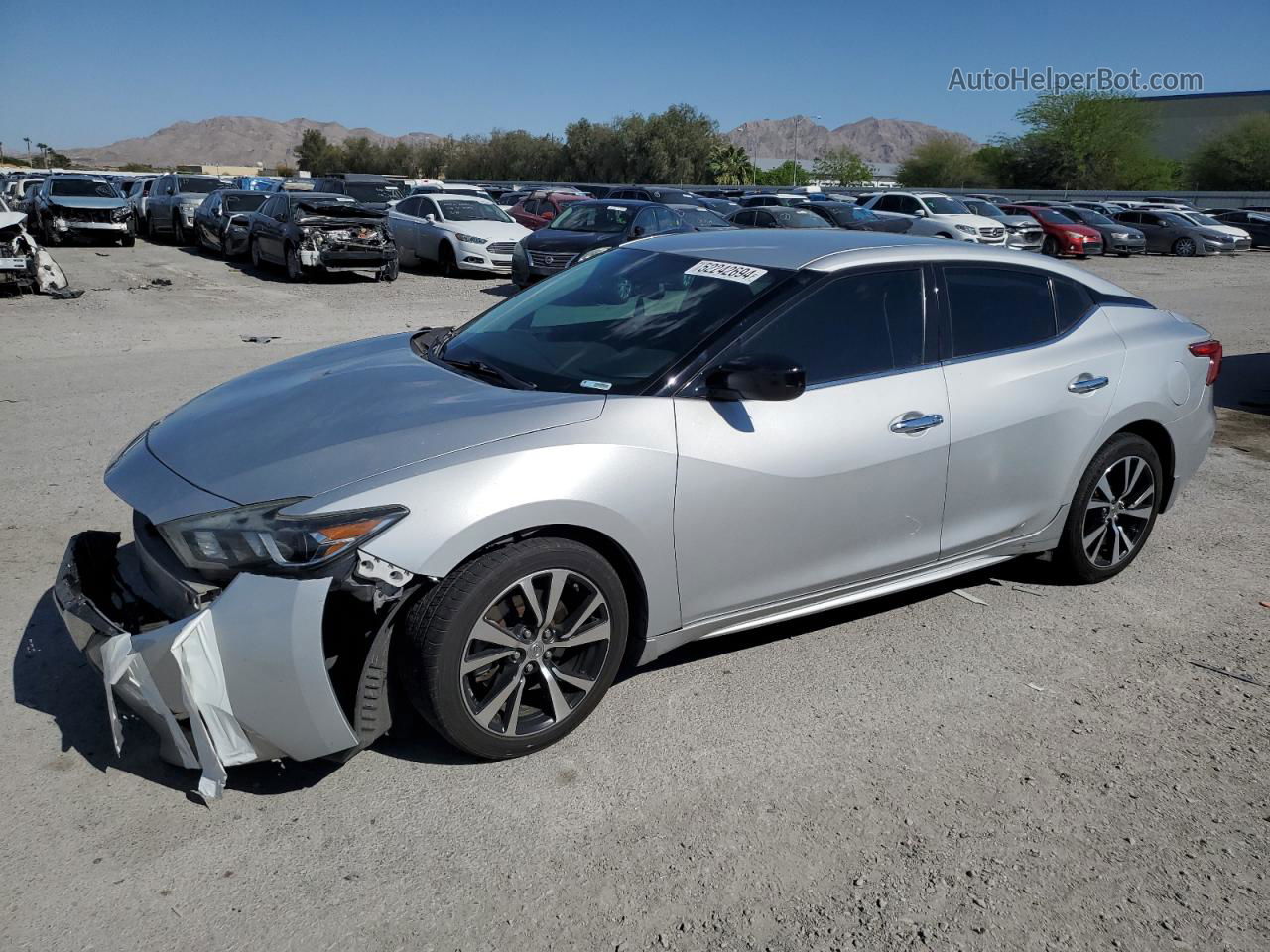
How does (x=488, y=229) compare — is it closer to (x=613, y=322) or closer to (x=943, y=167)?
(x=613, y=322)

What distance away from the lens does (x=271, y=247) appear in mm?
18172

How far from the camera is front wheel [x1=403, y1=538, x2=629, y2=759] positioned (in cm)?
301

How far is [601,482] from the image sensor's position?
323cm

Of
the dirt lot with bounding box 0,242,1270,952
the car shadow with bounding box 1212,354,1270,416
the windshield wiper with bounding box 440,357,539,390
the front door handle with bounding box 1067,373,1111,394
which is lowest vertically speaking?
the dirt lot with bounding box 0,242,1270,952

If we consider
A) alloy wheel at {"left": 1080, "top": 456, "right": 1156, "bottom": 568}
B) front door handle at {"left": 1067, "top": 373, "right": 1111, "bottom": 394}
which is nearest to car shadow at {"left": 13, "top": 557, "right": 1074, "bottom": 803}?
alloy wheel at {"left": 1080, "top": 456, "right": 1156, "bottom": 568}

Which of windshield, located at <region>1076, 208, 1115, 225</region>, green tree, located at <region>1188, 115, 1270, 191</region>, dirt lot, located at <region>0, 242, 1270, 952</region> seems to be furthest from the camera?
green tree, located at <region>1188, 115, 1270, 191</region>

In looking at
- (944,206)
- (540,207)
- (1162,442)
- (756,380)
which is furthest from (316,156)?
(756,380)

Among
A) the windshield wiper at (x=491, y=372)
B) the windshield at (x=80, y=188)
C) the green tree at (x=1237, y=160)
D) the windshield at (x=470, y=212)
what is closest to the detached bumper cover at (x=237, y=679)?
the windshield wiper at (x=491, y=372)

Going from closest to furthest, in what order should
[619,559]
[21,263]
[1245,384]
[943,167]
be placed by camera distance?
1. [619,559]
2. [1245,384]
3. [21,263]
4. [943,167]

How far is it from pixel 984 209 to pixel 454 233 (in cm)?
1593

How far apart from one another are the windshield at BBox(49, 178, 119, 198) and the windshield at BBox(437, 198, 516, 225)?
9401mm

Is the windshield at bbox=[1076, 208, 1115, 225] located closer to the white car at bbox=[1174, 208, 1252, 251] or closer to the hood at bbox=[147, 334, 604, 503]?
the white car at bbox=[1174, 208, 1252, 251]

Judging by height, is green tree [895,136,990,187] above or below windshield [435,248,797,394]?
above

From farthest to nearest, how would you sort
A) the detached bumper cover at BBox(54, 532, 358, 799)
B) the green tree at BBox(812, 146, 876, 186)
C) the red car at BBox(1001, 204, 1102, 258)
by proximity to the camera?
the green tree at BBox(812, 146, 876, 186), the red car at BBox(1001, 204, 1102, 258), the detached bumper cover at BBox(54, 532, 358, 799)
